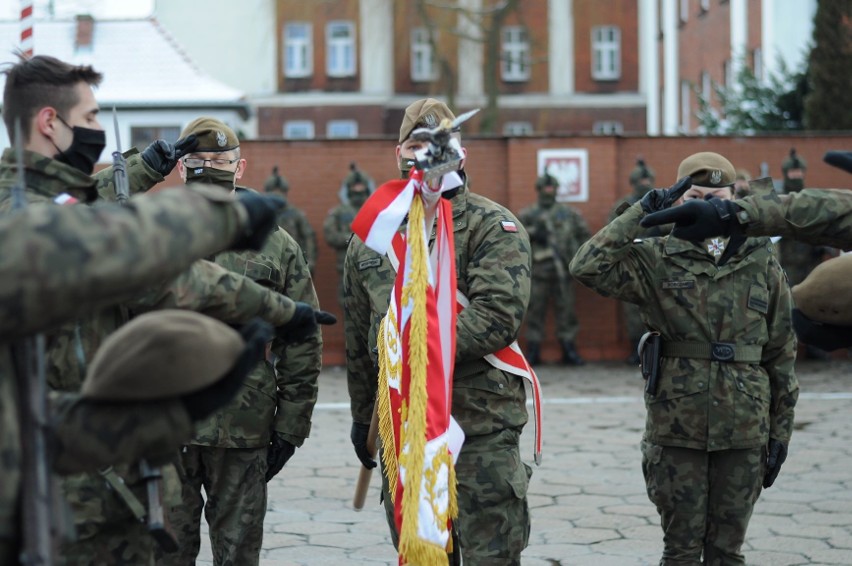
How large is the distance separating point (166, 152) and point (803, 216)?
273cm

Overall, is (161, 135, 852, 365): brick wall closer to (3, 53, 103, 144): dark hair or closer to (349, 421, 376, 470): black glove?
(349, 421, 376, 470): black glove

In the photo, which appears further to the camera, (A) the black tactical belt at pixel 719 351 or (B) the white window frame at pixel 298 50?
(B) the white window frame at pixel 298 50

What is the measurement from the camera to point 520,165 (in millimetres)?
15250

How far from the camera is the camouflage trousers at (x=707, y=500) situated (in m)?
5.29

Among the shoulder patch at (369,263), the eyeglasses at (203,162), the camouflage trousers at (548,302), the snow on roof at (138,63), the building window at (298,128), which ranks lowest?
the camouflage trousers at (548,302)

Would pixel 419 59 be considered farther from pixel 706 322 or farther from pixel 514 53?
pixel 706 322

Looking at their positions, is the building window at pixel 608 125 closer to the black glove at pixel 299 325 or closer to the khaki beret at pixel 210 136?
the khaki beret at pixel 210 136

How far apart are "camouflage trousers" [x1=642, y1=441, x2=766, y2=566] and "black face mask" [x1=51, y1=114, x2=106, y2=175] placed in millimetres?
2976

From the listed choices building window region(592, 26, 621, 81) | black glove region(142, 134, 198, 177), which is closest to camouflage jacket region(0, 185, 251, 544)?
black glove region(142, 134, 198, 177)

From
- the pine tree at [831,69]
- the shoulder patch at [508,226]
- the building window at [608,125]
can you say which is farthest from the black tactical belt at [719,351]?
the building window at [608,125]

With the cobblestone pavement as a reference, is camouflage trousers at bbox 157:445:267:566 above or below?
above

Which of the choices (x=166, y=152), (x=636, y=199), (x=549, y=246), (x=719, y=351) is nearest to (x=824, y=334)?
(x=719, y=351)

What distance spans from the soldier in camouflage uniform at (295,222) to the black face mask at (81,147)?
10.8 metres

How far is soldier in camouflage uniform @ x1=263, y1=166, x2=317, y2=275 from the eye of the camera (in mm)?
14375
